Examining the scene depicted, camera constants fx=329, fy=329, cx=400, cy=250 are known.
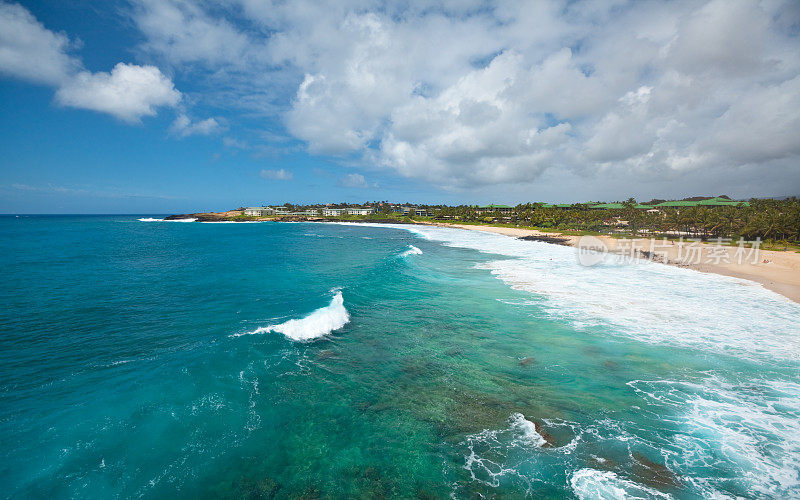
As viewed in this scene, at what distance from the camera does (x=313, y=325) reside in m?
19.3

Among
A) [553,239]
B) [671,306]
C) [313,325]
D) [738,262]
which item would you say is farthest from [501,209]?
[313,325]

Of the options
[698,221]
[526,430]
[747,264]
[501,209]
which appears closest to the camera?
[526,430]

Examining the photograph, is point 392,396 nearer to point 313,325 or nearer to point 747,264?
point 313,325

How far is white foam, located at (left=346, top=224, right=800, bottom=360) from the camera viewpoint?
18.4 meters

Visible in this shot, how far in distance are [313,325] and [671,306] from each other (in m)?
26.0

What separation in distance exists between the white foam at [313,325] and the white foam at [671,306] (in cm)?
1460

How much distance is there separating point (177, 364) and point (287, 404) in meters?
6.13

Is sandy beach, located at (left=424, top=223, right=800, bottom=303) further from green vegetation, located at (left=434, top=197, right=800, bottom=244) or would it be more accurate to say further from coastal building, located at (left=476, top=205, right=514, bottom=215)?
coastal building, located at (left=476, top=205, right=514, bottom=215)

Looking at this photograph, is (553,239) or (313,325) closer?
(313,325)

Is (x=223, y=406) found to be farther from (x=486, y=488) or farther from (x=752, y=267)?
(x=752, y=267)

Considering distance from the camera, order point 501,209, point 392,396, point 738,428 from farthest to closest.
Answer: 1. point 501,209
2. point 392,396
3. point 738,428

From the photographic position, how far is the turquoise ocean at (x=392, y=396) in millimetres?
8914

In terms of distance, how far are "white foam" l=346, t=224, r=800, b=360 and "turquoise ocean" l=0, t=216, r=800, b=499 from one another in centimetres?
24

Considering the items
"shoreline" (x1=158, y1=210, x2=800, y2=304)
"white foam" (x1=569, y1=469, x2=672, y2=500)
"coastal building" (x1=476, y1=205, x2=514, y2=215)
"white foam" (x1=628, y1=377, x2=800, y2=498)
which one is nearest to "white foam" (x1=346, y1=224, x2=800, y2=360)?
"shoreline" (x1=158, y1=210, x2=800, y2=304)
